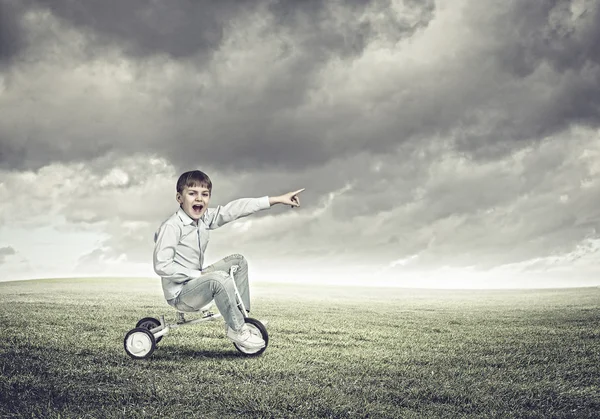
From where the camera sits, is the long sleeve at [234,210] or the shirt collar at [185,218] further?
the long sleeve at [234,210]

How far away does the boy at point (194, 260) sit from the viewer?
6941 millimetres

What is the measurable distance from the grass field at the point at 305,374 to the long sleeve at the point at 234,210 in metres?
2.02

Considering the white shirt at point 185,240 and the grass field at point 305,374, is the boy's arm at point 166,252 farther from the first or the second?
the grass field at point 305,374

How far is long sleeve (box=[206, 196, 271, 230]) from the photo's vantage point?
7.53 m

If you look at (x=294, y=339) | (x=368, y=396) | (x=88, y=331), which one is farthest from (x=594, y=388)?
(x=88, y=331)

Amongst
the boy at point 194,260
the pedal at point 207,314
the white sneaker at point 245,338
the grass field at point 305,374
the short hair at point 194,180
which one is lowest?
the grass field at point 305,374

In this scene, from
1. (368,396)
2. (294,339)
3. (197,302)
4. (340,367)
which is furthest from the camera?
(294,339)

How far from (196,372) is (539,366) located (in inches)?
193

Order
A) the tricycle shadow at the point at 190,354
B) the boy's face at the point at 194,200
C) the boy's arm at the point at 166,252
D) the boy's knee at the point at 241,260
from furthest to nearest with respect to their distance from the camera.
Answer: the boy's knee at the point at 241,260 → the tricycle shadow at the point at 190,354 → the boy's face at the point at 194,200 → the boy's arm at the point at 166,252

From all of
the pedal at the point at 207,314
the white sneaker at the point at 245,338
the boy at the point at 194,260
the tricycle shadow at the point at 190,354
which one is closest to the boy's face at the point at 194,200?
the boy at the point at 194,260

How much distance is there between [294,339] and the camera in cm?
905

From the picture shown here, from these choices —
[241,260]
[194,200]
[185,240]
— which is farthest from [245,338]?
[194,200]

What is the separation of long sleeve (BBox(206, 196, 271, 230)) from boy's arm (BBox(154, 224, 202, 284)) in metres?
0.71

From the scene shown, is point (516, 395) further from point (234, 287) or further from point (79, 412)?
point (79, 412)
